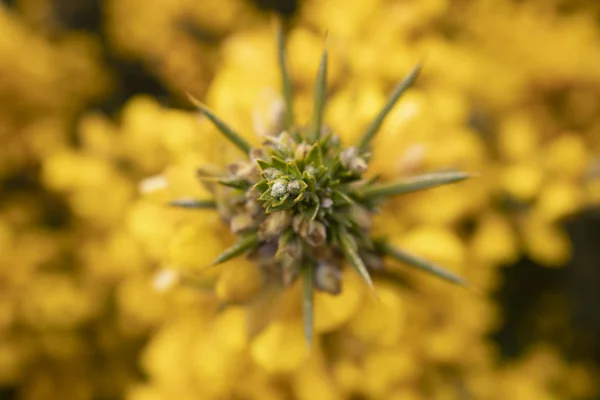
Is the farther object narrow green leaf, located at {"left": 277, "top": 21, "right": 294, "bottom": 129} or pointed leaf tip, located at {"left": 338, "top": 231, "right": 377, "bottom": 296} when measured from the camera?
narrow green leaf, located at {"left": 277, "top": 21, "right": 294, "bottom": 129}

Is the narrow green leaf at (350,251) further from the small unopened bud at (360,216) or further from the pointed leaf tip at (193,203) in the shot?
the pointed leaf tip at (193,203)

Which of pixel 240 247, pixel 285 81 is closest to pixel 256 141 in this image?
pixel 285 81

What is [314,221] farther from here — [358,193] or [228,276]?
[228,276]

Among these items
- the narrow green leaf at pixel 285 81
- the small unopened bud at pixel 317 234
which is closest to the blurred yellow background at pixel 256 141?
the narrow green leaf at pixel 285 81

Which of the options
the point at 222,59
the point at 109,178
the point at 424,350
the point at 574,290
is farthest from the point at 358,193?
the point at 574,290

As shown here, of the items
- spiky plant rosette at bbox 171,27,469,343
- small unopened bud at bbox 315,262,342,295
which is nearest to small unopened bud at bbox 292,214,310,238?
spiky plant rosette at bbox 171,27,469,343

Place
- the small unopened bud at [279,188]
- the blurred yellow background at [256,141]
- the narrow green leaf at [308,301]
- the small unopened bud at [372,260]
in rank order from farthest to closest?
1. the blurred yellow background at [256,141]
2. the small unopened bud at [372,260]
3. the narrow green leaf at [308,301]
4. the small unopened bud at [279,188]

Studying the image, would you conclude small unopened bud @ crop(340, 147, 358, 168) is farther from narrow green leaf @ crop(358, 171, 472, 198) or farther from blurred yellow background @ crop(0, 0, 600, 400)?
blurred yellow background @ crop(0, 0, 600, 400)
